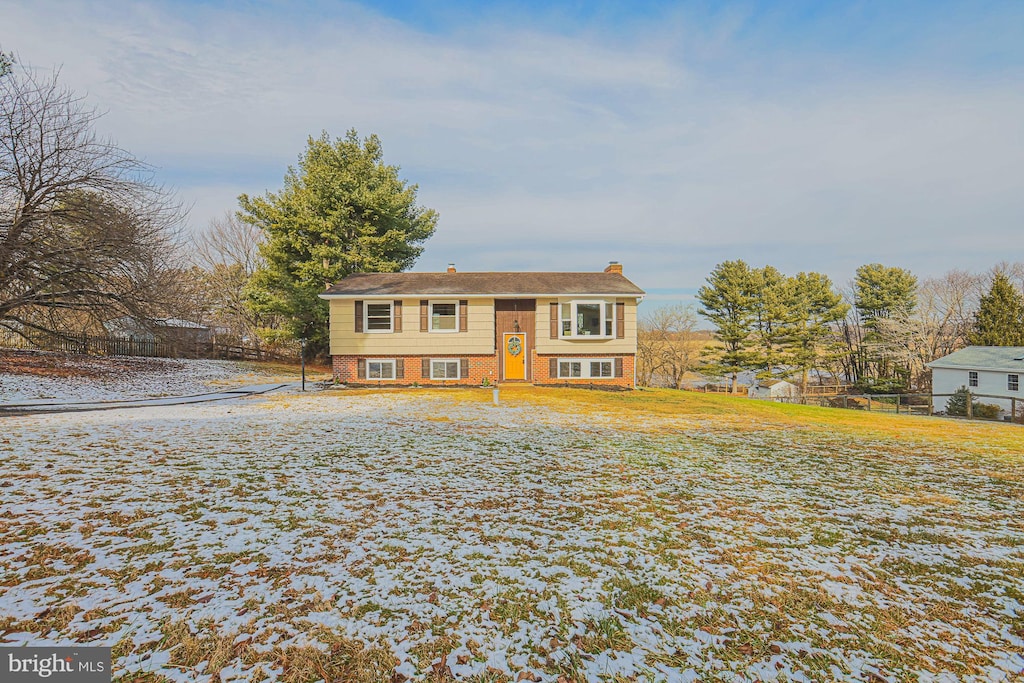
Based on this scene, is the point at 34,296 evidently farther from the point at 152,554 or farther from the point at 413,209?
the point at 413,209

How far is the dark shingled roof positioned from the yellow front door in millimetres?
2339

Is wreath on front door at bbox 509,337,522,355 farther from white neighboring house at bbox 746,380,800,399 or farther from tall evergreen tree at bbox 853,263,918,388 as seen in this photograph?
tall evergreen tree at bbox 853,263,918,388

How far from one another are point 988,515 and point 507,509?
19.8 feet

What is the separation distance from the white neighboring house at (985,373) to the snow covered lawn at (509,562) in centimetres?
2350

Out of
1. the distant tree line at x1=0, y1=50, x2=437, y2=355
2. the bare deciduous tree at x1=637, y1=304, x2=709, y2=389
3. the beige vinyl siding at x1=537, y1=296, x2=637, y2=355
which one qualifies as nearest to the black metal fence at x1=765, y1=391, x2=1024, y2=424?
the bare deciduous tree at x1=637, y1=304, x2=709, y2=389

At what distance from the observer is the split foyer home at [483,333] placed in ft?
66.3

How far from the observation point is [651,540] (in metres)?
4.66

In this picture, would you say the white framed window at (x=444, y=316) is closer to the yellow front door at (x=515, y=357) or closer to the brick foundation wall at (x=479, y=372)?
the brick foundation wall at (x=479, y=372)

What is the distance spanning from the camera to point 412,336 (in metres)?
20.3

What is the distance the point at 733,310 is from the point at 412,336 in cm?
2579

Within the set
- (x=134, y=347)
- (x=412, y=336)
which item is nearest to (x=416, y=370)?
(x=412, y=336)

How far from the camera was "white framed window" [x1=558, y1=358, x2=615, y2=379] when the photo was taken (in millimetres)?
20750

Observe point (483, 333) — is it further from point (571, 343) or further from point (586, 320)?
point (586, 320)

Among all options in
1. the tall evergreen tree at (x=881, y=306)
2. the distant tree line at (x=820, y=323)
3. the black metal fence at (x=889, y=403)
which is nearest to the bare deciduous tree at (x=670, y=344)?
the distant tree line at (x=820, y=323)
